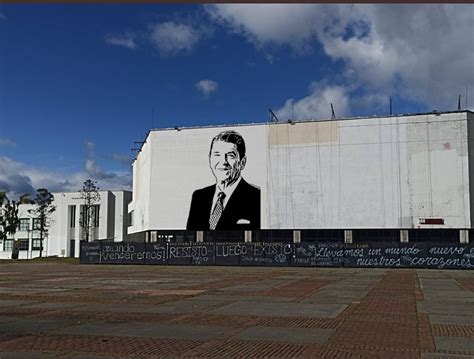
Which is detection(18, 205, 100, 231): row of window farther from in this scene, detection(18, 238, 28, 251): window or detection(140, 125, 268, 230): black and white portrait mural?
detection(140, 125, 268, 230): black and white portrait mural

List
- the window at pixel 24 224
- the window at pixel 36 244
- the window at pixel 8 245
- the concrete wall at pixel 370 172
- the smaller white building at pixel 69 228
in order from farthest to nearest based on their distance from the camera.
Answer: the window at pixel 24 224
the window at pixel 8 245
the window at pixel 36 244
the smaller white building at pixel 69 228
the concrete wall at pixel 370 172

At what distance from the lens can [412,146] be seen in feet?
220

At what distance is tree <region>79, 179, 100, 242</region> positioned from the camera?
→ 101125 mm

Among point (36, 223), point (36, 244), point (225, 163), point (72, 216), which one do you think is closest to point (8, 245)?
point (36, 244)

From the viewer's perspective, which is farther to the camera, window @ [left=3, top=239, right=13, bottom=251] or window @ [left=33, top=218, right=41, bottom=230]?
window @ [left=3, top=239, right=13, bottom=251]

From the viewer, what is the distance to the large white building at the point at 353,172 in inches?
2594

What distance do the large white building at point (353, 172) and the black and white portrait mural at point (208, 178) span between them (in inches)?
5.8

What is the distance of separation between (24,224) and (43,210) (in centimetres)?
856

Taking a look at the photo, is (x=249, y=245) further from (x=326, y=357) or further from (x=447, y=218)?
(x=326, y=357)

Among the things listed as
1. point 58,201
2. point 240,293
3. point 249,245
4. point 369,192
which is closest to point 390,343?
point 240,293

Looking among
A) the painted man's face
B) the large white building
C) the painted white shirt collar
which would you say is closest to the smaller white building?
the large white building

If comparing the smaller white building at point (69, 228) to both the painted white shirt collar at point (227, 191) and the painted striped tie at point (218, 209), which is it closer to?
the painted striped tie at point (218, 209)

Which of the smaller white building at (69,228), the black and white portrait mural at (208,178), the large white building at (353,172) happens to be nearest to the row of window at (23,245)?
the smaller white building at (69,228)

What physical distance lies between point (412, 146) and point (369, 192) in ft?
23.7
